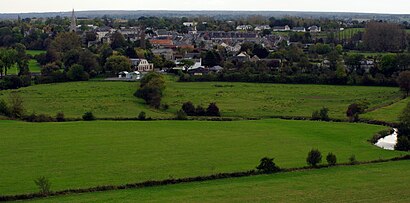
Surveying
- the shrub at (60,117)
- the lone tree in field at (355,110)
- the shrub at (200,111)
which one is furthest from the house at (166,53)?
the shrub at (60,117)

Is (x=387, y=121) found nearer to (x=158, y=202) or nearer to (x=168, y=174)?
(x=168, y=174)

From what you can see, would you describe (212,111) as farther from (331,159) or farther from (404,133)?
(331,159)

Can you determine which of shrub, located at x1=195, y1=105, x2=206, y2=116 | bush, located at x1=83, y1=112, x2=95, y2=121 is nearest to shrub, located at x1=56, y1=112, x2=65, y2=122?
bush, located at x1=83, y1=112, x2=95, y2=121

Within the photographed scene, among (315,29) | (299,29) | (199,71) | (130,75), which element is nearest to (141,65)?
(130,75)

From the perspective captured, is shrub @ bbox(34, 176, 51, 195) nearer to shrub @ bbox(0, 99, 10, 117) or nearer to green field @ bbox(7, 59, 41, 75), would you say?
shrub @ bbox(0, 99, 10, 117)

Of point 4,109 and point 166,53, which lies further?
point 166,53

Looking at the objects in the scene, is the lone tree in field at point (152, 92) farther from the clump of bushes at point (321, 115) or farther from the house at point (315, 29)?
the house at point (315, 29)

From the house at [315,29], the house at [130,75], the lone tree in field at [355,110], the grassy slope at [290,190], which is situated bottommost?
the house at [130,75]
